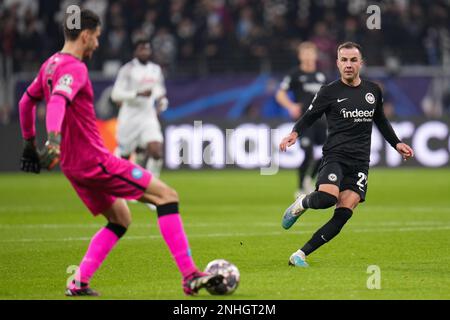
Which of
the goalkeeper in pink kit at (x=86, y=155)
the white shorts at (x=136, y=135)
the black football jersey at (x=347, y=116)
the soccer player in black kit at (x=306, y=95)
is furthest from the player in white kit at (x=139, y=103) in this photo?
the goalkeeper in pink kit at (x=86, y=155)

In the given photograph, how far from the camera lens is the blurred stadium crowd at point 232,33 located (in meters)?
25.2

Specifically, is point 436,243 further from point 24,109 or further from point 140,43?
point 140,43

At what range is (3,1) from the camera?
27.1m

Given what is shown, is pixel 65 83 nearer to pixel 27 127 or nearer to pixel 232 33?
pixel 27 127

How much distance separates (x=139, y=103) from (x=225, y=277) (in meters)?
9.33

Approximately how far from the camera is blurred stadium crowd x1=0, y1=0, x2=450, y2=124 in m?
25.2

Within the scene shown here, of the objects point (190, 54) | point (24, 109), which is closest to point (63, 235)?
point (24, 109)

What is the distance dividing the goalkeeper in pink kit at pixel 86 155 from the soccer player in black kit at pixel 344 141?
210 centimetres

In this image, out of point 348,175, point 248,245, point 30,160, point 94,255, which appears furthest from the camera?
point 248,245

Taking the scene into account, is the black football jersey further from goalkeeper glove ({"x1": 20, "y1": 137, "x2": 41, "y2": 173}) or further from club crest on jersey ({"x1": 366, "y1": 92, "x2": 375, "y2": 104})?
goalkeeper glove ({"x1": 20, "y1": 137, "x2": 41, "y2": 173})

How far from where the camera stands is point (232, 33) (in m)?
25.8

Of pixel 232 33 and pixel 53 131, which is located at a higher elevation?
pixel 232 33

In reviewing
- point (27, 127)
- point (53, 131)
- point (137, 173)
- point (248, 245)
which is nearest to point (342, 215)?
point (248, 245)

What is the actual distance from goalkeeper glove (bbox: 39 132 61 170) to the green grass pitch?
1.25 metres
